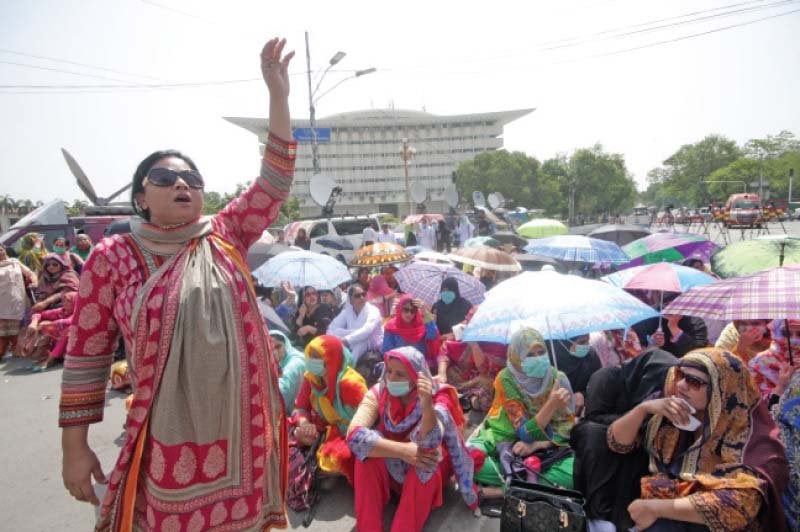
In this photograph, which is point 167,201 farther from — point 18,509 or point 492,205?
point 492,205

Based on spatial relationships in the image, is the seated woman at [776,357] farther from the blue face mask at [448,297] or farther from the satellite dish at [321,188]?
the satellite dish at [321,188]

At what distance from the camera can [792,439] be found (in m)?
2.08

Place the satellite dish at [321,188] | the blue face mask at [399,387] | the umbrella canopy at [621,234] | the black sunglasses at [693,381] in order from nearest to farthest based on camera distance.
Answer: the black sunglasses at [693,381]
the blue face mask at [399,387]
the umbrella canopy at [621,234]
the satellite dish at [321,188]

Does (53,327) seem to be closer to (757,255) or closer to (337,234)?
(337,234)

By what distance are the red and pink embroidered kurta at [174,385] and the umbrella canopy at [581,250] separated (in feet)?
17.9

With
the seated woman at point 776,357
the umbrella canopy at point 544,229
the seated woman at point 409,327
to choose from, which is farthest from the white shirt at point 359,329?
the umbrella canopy at point 544,229

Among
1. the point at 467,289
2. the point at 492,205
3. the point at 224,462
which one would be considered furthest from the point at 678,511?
the point at 492,205

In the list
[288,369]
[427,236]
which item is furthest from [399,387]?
[427,236]

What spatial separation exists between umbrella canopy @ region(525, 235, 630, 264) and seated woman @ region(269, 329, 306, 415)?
12.8 feet

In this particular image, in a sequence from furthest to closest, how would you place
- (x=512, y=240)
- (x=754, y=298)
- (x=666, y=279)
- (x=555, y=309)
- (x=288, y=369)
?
(x=512, y=240), (x=666, y=279), (x=288, y=369), (x=555, y=309), (x=754, y=298)

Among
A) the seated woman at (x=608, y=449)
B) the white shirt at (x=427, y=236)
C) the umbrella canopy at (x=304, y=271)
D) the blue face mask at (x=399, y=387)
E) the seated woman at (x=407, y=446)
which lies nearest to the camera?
the seated woman at (x=608, y=449)

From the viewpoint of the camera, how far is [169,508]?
127cm

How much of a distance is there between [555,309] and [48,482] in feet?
13.2

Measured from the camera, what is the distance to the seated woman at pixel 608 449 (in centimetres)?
250
